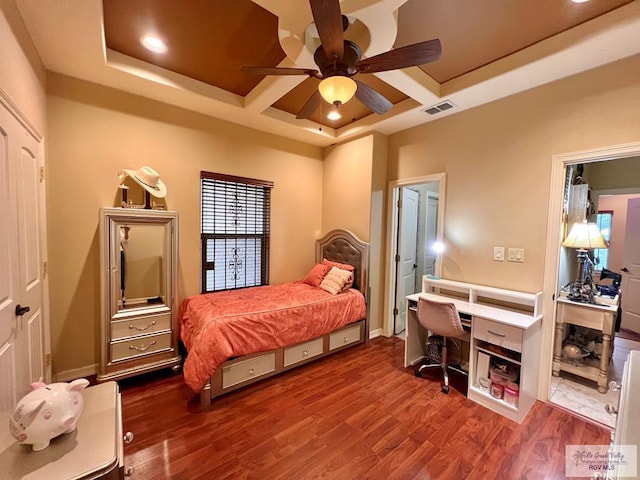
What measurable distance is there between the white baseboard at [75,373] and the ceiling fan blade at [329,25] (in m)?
3.46

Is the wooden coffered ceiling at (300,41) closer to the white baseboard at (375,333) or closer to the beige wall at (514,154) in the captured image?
the beige wall at (514,154)

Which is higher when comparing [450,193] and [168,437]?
[450,193]

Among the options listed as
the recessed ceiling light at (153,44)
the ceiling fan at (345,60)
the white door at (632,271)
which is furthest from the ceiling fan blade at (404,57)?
the white door at (632,271)

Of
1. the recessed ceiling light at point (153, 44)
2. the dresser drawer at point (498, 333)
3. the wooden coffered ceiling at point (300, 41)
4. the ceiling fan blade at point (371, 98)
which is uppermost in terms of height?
the recessed ceiling light at point (153, 44)

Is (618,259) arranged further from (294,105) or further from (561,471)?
(294,105)

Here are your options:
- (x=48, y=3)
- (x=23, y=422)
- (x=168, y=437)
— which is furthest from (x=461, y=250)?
(x=48, y=3)

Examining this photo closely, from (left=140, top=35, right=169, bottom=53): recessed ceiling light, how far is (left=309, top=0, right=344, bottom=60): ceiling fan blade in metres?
1.54

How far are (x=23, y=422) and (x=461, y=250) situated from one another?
3387 mm

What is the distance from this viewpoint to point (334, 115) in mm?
3436

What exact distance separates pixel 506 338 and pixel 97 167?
13.2 ft

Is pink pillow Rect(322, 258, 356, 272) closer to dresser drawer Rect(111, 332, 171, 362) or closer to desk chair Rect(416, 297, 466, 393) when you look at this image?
desk chair Rect(416, 297, 466, 393)

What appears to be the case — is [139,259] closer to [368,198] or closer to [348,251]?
[348,251]

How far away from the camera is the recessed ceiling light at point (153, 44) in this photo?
2.14 m

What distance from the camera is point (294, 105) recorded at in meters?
3.28
